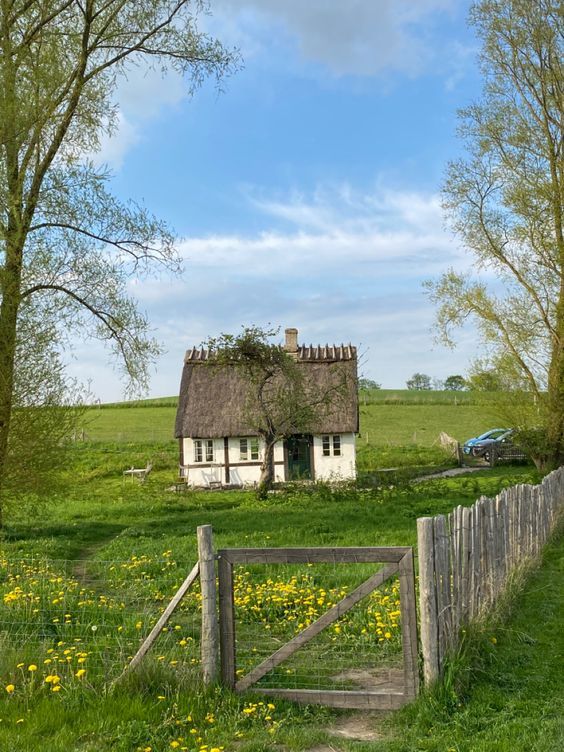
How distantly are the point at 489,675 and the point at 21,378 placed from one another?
12.7 meters

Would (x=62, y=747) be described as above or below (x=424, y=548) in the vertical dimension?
below

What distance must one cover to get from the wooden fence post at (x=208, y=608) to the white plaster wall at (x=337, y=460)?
27.9 m

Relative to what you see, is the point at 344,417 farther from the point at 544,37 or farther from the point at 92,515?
the point at 544,37

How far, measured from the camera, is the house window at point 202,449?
35.3 meters

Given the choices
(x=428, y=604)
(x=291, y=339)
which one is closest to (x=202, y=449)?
(x=291, y=339)

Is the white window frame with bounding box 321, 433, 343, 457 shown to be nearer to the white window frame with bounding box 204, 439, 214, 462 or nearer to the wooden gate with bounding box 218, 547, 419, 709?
the white window frame with bounding box 204, 439, 214, 462

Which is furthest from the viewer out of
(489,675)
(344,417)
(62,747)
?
(344,417)

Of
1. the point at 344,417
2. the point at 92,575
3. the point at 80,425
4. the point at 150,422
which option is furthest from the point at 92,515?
the point at 150,422

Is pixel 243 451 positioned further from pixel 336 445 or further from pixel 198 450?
pixel 336 445

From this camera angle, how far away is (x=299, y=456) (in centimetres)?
3509

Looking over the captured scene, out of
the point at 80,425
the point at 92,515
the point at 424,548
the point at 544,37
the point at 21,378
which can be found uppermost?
the point at 544,37

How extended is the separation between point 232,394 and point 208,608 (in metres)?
30.6

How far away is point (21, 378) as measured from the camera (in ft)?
53.2

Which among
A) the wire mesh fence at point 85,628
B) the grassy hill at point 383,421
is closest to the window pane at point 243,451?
the grassy hill at point 383,421
